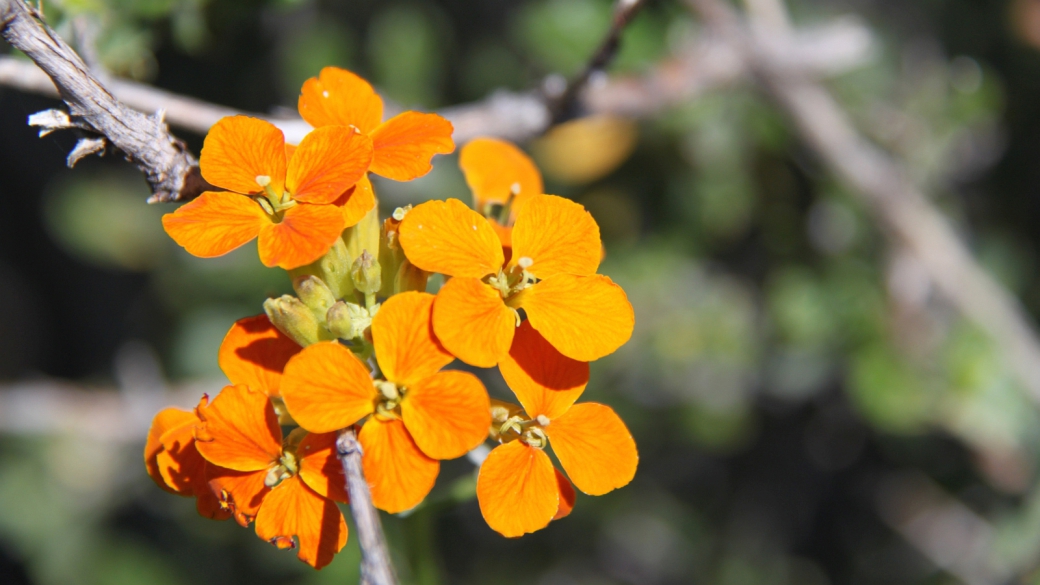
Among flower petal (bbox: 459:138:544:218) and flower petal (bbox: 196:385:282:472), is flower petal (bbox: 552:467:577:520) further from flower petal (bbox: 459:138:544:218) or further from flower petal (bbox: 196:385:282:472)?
flower petal (bbox: 459:138:544:218)

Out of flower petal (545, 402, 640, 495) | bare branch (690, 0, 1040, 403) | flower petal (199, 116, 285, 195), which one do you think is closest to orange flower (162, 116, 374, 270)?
flower petal (199, 116, 285, 195)

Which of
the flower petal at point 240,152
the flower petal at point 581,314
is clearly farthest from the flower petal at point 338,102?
the flower petal at point 581,314

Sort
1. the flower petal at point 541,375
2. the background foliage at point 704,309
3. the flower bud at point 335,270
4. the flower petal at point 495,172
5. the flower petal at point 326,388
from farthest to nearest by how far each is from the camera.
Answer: the background foliage at point 704,309
the flower petal at point 495,172
the flower bud at point 335,270
the flower petal at point 541,375
the flower petal at point 326,388

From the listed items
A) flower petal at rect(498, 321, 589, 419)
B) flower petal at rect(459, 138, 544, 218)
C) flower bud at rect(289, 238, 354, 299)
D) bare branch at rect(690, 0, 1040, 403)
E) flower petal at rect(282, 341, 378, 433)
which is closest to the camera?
flower petal at rect(282, 341, 378, 433)

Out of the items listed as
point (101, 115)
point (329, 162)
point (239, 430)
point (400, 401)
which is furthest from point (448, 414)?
point (101, 115)

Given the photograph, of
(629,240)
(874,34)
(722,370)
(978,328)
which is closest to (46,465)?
(629,240)

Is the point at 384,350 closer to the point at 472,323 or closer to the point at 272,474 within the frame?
the point at 472,323

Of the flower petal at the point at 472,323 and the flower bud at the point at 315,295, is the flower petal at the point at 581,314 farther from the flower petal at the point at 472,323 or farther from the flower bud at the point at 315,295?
the flower bud at the point at 315,295
